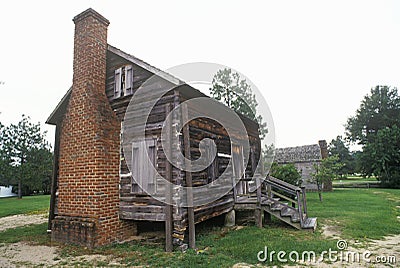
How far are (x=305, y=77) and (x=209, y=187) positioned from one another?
388 inches

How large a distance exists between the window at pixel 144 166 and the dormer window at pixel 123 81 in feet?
5.70

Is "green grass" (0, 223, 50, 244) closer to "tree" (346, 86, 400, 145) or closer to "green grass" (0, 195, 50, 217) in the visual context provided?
"green grass" (0, 195, 50, 217)

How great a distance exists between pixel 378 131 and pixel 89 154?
3671cm

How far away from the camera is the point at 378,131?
33.9 meters

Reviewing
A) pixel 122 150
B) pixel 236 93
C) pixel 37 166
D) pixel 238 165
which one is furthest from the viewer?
pixel 37 166

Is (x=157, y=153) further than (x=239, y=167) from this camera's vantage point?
No

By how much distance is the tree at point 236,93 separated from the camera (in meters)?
26.6

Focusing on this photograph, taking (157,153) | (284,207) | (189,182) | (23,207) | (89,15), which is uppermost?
(89,15)

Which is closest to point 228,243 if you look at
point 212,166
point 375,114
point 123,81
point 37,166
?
point 212,166

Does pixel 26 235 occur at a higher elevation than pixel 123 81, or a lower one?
lower

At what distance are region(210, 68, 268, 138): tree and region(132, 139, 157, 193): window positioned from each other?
19066 millimetres

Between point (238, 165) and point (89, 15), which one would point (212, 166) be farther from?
point (89, 15)

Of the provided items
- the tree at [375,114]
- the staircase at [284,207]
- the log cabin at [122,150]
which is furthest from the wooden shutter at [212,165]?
the tree at [375,114]

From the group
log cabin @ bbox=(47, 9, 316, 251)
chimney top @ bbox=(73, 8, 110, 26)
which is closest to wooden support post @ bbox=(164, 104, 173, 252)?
log cabin @ bbox=(47, 9, 316, 251)
